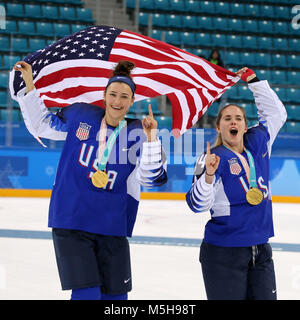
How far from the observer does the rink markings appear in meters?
6.15

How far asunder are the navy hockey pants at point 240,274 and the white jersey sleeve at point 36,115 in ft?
3.36

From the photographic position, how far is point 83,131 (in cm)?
283

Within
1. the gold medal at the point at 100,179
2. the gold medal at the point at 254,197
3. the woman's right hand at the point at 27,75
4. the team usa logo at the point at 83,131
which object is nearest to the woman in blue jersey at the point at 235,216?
the gold medal at the point at 254,197

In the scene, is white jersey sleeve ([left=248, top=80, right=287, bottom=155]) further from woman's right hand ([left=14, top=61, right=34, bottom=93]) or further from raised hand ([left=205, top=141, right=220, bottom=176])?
woman's right hand ([left=14, top=61, right=34, bottom=93])

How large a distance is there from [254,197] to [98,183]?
A: 0.76 meters

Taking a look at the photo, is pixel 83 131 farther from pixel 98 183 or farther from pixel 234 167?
pixel 234 167

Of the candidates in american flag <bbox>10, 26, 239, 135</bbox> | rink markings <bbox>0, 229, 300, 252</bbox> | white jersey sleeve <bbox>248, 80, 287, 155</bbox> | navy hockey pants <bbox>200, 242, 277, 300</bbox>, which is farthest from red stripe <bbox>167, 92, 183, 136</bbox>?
rink markings <bbox>0, 229, 300, 252</bbox>

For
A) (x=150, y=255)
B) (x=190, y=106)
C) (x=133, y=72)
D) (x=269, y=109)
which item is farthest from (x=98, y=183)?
(x=150, y=255)

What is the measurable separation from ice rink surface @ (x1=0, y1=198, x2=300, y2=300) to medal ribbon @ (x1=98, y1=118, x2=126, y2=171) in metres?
1.60

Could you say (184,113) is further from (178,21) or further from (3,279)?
(178,21)

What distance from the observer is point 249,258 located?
2691 millimetres

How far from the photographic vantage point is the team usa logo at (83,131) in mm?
2824

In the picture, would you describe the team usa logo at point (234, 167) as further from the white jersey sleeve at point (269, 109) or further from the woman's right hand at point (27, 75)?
the woman's right hand at point (27, 75)

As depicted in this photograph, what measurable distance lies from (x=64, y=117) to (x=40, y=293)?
1.70m
